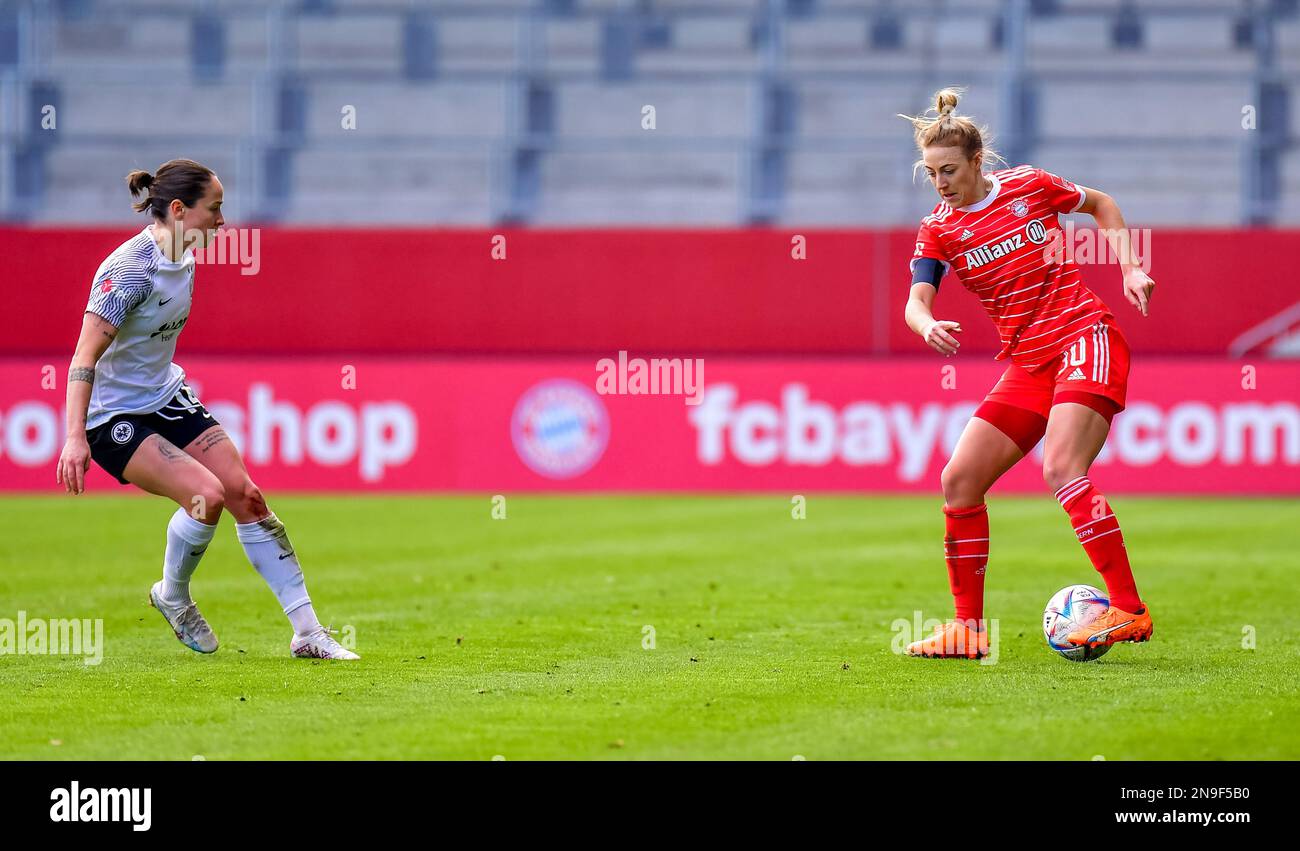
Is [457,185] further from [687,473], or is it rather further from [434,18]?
[687,473]

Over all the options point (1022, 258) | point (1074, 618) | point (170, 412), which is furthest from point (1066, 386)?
point (170, 412)

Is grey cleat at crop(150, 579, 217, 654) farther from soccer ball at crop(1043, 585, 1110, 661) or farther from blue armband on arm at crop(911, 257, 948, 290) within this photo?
soccer ball at crop(1043, 585, 1110, 661)

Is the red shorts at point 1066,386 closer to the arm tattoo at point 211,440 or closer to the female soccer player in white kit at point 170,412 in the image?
the female soccer player in white kit at point 170,412

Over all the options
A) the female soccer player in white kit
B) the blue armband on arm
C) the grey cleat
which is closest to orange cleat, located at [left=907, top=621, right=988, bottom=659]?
the blue armband on arm

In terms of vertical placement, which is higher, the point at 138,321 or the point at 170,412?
the point at 138,321

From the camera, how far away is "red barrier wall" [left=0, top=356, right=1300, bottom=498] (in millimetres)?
17672

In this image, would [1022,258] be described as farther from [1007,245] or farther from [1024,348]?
[1024,348]

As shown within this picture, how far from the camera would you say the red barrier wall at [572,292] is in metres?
20.2

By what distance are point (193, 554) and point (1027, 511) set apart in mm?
10237

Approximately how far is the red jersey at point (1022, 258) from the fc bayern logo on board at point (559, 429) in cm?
1076

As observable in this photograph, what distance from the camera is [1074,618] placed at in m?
7.29

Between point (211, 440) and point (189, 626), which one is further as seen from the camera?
point (189, 626)

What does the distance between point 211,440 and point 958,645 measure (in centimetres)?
333

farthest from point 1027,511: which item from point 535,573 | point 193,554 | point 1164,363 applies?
point 193,554
